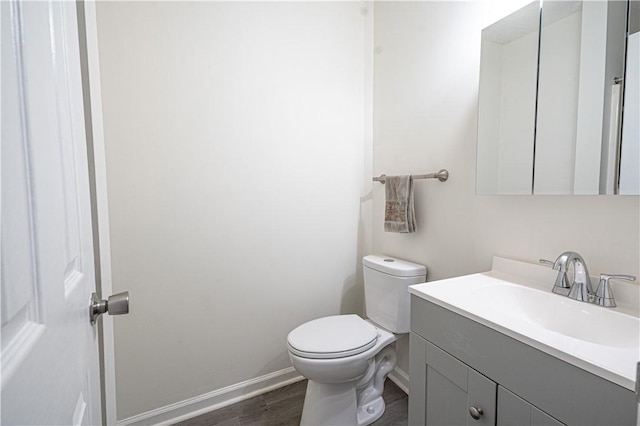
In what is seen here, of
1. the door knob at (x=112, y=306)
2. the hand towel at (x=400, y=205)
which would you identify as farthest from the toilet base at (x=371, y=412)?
the door knob at (x=112, y=306)

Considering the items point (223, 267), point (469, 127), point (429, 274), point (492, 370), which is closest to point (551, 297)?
point (492, 370)

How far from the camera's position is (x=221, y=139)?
156 cm

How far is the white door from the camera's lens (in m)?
0.24

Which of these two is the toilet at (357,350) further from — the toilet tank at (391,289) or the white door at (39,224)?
the white door at (39,224)

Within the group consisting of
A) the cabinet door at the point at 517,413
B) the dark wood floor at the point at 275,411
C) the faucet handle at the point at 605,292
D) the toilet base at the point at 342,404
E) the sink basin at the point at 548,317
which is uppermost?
the faucet handle at the point at 605,292

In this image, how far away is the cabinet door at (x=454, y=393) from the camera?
810 millimetres

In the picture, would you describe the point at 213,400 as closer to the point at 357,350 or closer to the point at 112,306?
the point at 357,350

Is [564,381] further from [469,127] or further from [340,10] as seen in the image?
[340,10]

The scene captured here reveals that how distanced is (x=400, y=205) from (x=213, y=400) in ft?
4.87

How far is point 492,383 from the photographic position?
2.59 feet

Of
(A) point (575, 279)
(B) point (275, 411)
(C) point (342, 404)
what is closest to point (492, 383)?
(A) point (575, 279)

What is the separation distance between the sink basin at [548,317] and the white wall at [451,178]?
0.41 feet

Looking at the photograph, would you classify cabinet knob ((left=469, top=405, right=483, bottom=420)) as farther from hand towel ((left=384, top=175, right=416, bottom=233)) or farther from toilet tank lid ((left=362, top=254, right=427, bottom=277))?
hand towel ((left=384, top=175, right=416, bottom=233))

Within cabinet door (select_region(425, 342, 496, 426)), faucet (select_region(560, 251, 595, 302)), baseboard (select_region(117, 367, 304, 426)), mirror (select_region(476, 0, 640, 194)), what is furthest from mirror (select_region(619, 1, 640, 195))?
baseboard (select_region(117, 367, 304, 426))
